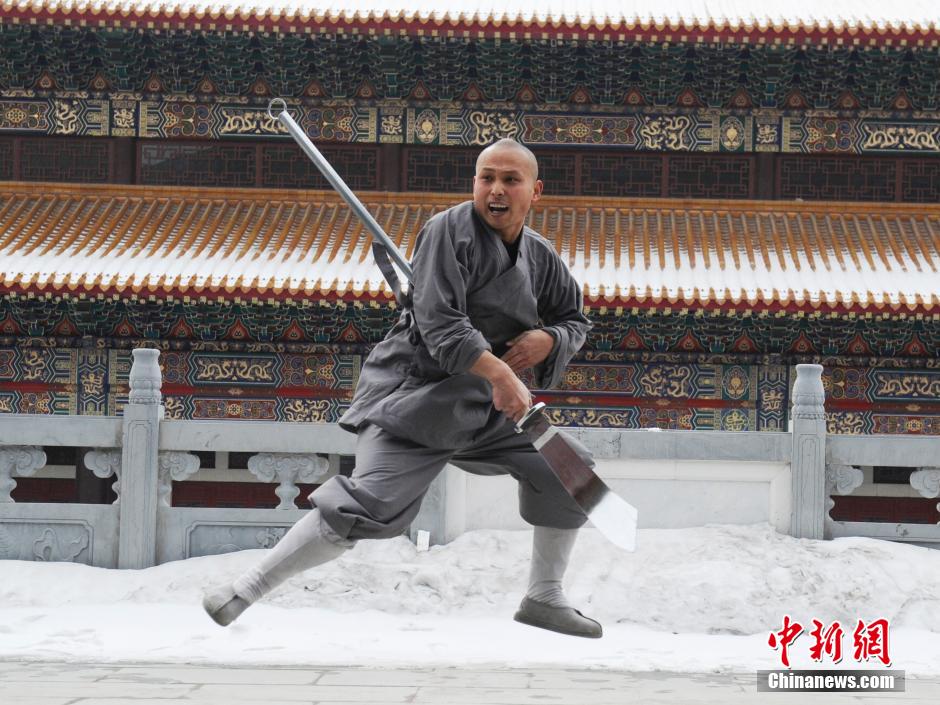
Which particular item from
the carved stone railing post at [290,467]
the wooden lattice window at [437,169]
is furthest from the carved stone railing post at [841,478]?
the wooden lattice window at [437,169]

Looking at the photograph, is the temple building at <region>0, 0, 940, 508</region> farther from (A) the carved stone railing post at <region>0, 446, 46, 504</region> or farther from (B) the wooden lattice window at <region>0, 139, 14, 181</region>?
(A) the carved stone railing post at <region>0, 446, 46, 504</region>

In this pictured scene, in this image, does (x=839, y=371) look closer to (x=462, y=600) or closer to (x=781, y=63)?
(x=781, y=63)

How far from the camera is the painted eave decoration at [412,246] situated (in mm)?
10273

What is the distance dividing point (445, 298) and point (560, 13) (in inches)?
332

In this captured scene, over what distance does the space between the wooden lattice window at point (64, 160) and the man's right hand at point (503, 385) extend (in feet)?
33.0

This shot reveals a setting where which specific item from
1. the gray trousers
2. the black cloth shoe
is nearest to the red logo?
the black cloth shoe

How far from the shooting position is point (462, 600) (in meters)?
7.18

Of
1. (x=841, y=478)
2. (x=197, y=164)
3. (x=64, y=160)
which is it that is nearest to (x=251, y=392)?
(x=197, y=164)

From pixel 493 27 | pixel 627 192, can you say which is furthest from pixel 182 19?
pixel 627 192

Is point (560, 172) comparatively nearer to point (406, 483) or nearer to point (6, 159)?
point (6, 159)

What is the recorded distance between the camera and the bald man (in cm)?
349

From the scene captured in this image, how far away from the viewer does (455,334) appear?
3410mm

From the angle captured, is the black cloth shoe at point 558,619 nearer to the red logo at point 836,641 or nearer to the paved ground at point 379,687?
the paved ground at point 379,687

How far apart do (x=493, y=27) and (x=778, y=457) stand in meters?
5.26
